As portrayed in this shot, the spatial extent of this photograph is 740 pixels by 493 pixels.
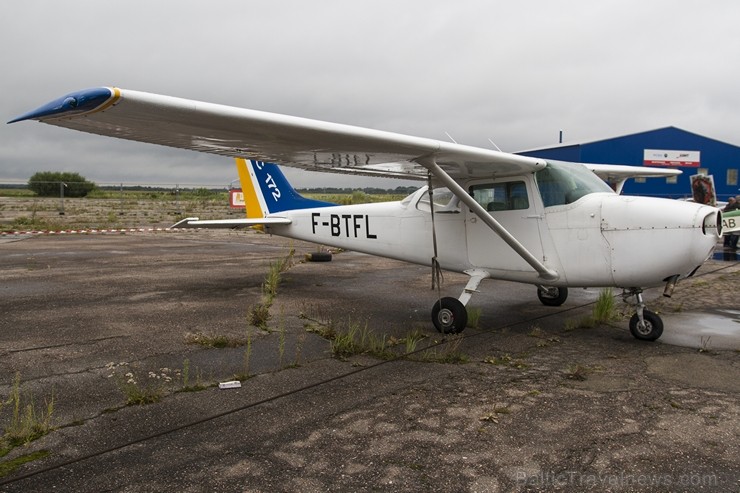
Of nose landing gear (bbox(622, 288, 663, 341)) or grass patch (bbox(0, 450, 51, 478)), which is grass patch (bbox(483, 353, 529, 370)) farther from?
grass patch (bbox(0, 450, 51, 478))

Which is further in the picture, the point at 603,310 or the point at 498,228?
the point at 603,310

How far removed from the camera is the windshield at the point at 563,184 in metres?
5.94

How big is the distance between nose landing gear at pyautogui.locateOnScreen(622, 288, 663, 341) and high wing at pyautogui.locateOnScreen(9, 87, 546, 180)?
77.6 inches

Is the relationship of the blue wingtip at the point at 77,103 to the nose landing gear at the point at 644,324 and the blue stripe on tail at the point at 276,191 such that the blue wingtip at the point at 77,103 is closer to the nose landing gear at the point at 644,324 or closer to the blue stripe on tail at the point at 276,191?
the nose landing gear at the point at 644,324

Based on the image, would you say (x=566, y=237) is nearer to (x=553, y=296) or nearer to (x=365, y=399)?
(x=553, y=296)

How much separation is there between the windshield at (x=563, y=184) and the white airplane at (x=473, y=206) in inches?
0.5

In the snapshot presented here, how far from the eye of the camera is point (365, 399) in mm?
3971

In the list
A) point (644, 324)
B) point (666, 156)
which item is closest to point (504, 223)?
point (644, 324)

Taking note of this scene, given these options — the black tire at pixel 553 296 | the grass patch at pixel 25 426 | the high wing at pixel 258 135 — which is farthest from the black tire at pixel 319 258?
the grass patch at pixel 25 426

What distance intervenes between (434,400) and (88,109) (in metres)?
3.25

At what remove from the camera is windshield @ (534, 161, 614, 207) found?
19.5 feet

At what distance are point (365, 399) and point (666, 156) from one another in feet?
79.9

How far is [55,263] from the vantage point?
38.3ft

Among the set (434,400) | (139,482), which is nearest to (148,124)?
(139,482)
